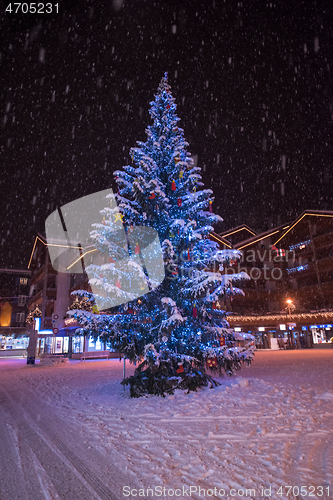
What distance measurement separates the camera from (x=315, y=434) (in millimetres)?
4555

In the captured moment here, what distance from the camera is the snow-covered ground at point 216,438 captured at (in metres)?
3.08

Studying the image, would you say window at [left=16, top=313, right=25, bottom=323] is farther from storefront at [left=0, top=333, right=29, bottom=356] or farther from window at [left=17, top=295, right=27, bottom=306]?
storefront at [left=0, top=333, right=29, bottom=356]

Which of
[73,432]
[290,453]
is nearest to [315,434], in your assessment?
[290,453]

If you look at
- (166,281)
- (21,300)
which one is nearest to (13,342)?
(21,300)

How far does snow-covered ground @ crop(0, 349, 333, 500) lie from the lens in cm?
308

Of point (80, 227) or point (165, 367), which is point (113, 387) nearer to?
point (165, 367)

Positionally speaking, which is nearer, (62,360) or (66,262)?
(62,360)

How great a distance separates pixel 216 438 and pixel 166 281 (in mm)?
4917

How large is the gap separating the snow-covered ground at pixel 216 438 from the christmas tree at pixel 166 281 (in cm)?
83

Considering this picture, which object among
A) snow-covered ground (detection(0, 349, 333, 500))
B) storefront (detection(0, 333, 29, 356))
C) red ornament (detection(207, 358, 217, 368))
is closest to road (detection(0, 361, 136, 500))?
snow-covered ground (detection(0, 349, 333, 500))

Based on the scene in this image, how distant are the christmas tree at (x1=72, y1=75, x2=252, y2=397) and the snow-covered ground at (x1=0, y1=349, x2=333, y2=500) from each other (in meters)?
0.83

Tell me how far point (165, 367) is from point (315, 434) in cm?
396

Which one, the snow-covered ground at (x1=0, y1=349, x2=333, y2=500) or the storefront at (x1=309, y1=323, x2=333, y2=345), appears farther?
the storefront at (x1=309, y1=323, x2=333, y2=345)

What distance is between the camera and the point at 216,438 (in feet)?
14.7
